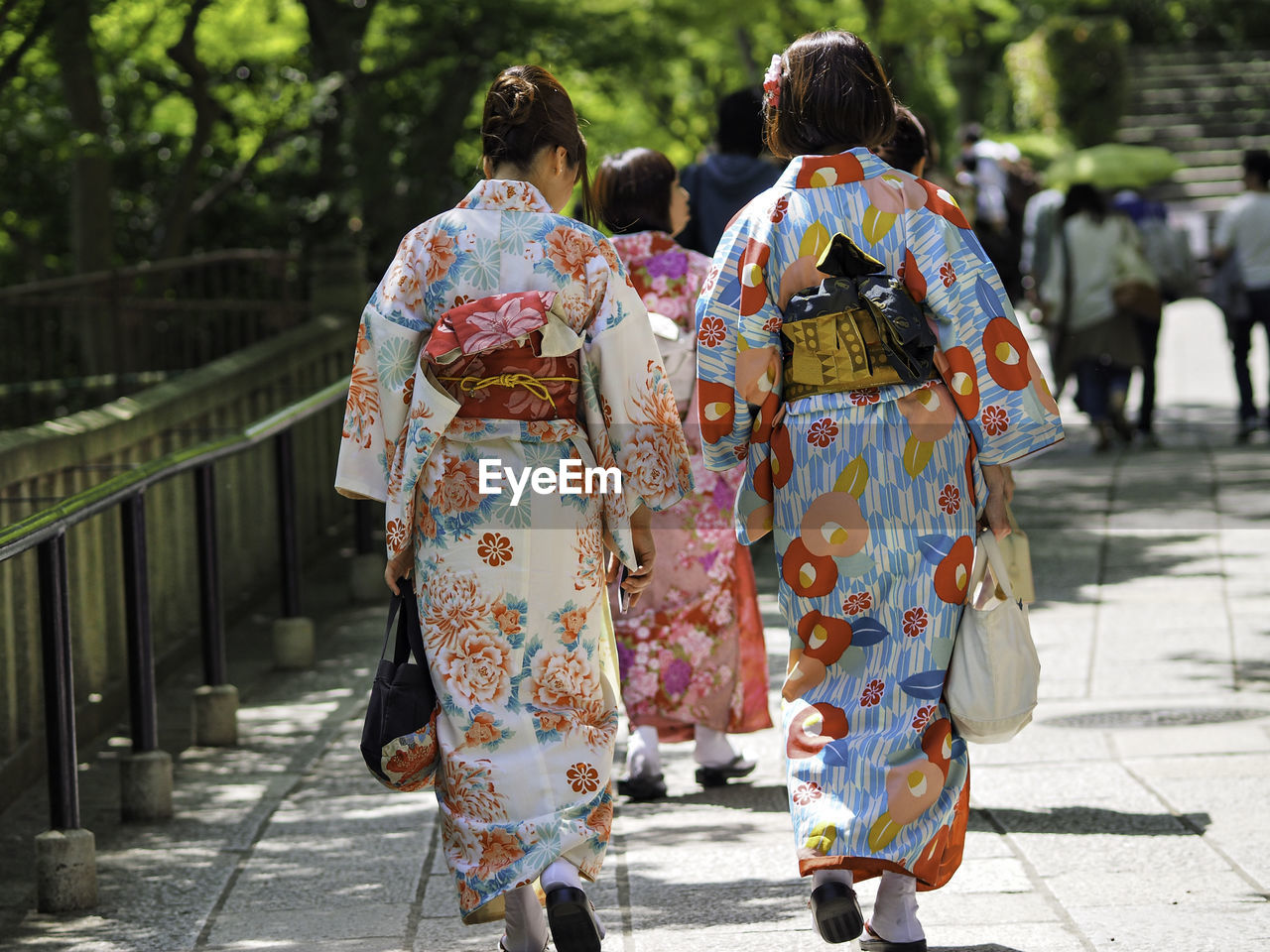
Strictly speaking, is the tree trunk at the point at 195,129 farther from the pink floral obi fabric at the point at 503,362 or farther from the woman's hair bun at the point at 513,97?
the pink floral obi fabric at the point at 503,362

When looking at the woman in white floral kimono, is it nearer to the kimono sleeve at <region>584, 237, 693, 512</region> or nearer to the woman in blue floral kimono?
the kimono sleeve at <region>584, 237, 693, 512</region>

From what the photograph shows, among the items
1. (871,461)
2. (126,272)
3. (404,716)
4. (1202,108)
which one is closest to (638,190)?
(871,461)

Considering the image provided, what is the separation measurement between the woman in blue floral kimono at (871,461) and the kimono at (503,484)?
0.91ft

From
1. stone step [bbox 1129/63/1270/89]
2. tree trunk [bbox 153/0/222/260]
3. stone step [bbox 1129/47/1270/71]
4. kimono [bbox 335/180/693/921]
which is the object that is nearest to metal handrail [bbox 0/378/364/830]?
kimono [bbox 335/180/693/921]

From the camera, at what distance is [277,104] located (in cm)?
1019

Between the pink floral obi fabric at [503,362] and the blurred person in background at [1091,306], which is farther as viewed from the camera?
the blurred person in background at [1091,306]

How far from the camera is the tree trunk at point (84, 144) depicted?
300 inches

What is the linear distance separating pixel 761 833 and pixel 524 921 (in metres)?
1.10

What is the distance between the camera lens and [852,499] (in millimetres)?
3338

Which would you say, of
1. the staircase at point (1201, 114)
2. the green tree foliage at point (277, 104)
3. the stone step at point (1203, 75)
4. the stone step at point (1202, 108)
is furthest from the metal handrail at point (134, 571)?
the stone step at point (1203, 75)

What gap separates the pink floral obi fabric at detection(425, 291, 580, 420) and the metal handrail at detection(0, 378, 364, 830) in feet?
3.77

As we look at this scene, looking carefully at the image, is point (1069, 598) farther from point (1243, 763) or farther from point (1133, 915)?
→ point (1133, 915)

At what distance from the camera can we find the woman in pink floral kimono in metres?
4.69

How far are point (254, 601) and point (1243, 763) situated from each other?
15.7ft
